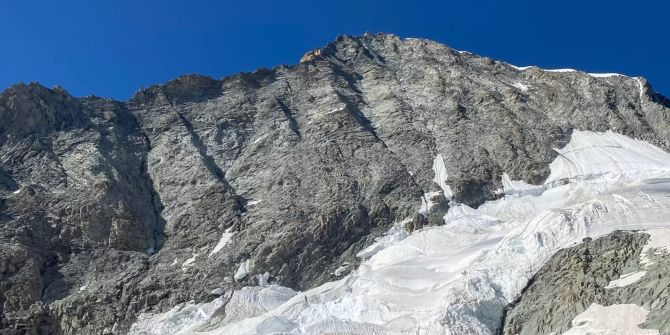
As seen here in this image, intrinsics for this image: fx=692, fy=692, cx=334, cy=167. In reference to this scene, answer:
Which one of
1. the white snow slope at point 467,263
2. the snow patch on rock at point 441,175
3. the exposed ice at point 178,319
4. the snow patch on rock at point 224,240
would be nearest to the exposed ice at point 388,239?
the white snow slope at point 467,263

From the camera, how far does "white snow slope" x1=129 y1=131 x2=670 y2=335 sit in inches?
1282

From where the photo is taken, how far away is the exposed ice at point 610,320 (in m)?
27.2

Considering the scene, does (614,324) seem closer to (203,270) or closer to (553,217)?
(553,217)

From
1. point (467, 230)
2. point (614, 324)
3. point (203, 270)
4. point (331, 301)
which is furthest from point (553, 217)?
point (203, 270)

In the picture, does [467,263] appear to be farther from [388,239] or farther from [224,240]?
[224,240]

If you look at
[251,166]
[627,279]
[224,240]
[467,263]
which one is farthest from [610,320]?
[251,166]

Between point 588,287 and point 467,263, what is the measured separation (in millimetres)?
7626

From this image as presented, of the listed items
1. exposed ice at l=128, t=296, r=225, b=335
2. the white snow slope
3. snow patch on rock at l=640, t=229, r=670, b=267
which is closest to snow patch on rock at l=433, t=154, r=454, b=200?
the white snow slope

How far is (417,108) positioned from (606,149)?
55.6 ft

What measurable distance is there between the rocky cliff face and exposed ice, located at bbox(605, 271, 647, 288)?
52.4 ft

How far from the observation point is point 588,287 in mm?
30547

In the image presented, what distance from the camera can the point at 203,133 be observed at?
60531 mm

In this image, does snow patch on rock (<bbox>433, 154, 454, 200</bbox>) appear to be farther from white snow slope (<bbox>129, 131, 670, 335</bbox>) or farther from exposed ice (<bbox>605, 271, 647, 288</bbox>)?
exposed ice (<bbox>605, 271, 647, 288</bbox>)

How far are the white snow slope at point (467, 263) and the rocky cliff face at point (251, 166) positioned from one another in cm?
275
